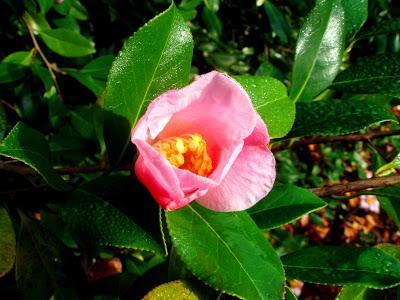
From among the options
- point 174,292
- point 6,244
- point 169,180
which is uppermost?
point 169,180

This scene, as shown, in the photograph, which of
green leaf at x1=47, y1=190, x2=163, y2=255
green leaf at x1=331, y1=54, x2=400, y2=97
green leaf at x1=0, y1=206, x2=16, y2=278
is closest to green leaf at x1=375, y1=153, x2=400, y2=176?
green leaf at x1=331, y1=54, x2=400, y2=97

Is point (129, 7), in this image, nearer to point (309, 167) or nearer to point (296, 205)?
point (296, 205)

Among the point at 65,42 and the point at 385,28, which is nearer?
the point at 385,28

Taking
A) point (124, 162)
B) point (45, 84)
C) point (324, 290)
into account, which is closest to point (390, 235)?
point (324, 290)

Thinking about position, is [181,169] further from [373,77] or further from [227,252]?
[373,77]

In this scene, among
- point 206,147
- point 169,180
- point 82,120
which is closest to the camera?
point 169,180

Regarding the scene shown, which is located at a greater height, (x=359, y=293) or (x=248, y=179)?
(x=248, y=179)

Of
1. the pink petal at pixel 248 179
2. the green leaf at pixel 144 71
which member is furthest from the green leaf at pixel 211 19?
the pink petal at pixel 248 179

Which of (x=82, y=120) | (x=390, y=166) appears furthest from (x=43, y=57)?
(x=390, y=166)
